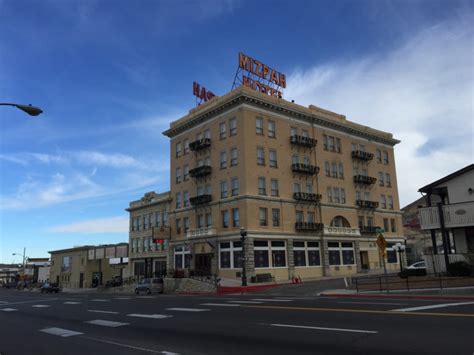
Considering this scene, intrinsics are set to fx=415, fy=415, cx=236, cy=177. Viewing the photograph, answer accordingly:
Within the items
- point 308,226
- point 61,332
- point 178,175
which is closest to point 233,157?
point 178,175

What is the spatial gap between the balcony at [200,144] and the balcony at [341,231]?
17.5m

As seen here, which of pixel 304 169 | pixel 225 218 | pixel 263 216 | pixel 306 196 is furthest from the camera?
pixel 304 169

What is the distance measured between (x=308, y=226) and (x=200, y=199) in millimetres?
13021

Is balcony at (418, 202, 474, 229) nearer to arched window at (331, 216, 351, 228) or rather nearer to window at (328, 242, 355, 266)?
window at (328, 242, 355, 266)

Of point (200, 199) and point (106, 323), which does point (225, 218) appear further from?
point (106, 323)

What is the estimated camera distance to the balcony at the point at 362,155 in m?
56.9

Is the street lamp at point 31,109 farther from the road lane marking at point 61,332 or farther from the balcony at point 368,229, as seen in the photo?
the balcony at point 368,229

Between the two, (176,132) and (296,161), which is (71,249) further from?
(296,161)

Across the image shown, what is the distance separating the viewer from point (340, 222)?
53.6 m

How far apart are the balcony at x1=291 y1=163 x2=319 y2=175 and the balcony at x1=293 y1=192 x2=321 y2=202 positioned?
2.69 metres

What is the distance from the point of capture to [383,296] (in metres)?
21.5

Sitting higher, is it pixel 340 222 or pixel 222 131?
pixel 222 131

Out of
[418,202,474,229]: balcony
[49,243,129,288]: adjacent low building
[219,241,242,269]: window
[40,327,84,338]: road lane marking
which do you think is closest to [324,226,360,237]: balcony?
[219,241,242,269]: window

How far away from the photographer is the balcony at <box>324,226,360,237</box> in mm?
50369
